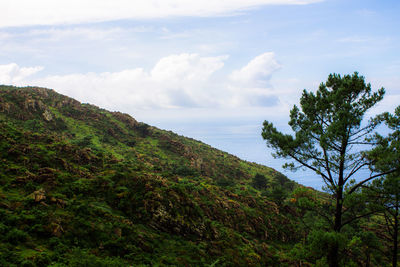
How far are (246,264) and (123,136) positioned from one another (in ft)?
216

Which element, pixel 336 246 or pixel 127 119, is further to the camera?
pixel 127 119

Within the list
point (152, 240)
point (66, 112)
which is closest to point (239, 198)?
point (152, 240)

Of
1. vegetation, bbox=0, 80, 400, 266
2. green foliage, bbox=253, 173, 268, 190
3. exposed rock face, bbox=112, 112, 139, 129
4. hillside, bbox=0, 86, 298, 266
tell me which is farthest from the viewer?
exposed rock face, bbox=112, 112, 139, 129

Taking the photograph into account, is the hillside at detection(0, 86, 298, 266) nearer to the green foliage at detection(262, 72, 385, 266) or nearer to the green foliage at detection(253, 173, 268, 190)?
the green foliage at detection(262, 72, 385, 266)

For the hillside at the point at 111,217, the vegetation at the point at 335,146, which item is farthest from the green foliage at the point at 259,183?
the vegetation at the point at 335,146

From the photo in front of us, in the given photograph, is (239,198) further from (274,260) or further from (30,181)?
(30,181)

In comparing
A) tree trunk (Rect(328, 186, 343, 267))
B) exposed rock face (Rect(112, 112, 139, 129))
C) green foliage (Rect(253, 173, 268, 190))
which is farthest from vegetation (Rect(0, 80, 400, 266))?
exposed rock face (Rect(112, 112, 139, 129))

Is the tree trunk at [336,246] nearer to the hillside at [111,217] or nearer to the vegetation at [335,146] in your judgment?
the vegetation at [335,146]

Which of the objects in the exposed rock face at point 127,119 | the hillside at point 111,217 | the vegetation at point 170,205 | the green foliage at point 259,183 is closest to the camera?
the hillside at point 111,217

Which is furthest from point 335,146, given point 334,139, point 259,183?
point 259,183

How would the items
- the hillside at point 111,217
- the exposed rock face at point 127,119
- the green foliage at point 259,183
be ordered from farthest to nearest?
1. the exposed rock face at point 127,119
2. the green foliage at point 259,183
3. the hillside at point 111,217

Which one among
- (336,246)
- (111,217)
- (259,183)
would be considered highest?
(259,183)

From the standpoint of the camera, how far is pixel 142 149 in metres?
69.5

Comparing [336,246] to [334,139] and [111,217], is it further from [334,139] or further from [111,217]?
[111,217]
